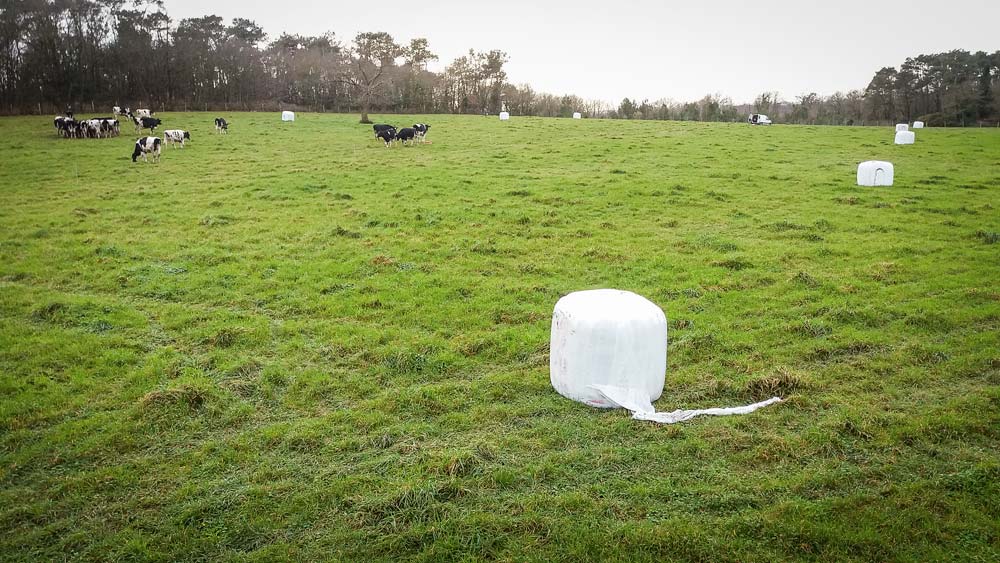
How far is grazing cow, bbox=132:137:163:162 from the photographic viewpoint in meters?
29.1

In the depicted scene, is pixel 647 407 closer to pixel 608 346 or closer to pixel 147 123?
pixel 608 346

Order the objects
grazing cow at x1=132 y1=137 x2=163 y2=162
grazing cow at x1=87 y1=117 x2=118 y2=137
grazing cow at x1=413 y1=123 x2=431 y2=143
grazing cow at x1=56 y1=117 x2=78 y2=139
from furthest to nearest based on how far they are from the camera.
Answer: grazing cow at x1=413 y1=123 x2=431 y2=143 → grazing cow at x1=87 y1=117 x2=118 y2=137 → grazing cow at x1=56 y1=117 x2=78 y2=139 → grazing cow at x1=132 y1=137 x2=163 y2=162

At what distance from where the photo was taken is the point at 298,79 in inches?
2867

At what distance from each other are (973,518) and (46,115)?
199 ft

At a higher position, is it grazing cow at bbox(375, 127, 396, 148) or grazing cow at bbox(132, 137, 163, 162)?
grazing cow at bbox(375, 127, 396, 148)

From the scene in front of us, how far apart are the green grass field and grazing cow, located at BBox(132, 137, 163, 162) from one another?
951cm

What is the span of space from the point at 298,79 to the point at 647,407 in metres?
75.7

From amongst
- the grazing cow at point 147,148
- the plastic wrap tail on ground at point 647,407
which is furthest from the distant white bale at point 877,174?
the grazing cow at point 147,148

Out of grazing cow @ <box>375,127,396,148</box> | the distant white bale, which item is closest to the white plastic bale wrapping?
the distant white bale

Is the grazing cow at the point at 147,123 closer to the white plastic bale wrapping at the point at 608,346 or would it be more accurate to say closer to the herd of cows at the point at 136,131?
the herd of cows at the point at 136,131

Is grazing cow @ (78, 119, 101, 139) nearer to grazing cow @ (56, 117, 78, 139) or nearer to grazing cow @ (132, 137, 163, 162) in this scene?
grazing cow @ (56, 117, 78, 139)

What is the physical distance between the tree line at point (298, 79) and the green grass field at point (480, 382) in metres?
38.3

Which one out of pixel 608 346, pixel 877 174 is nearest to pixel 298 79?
pixel 877 174

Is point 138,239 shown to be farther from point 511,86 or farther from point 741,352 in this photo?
point 511,86
